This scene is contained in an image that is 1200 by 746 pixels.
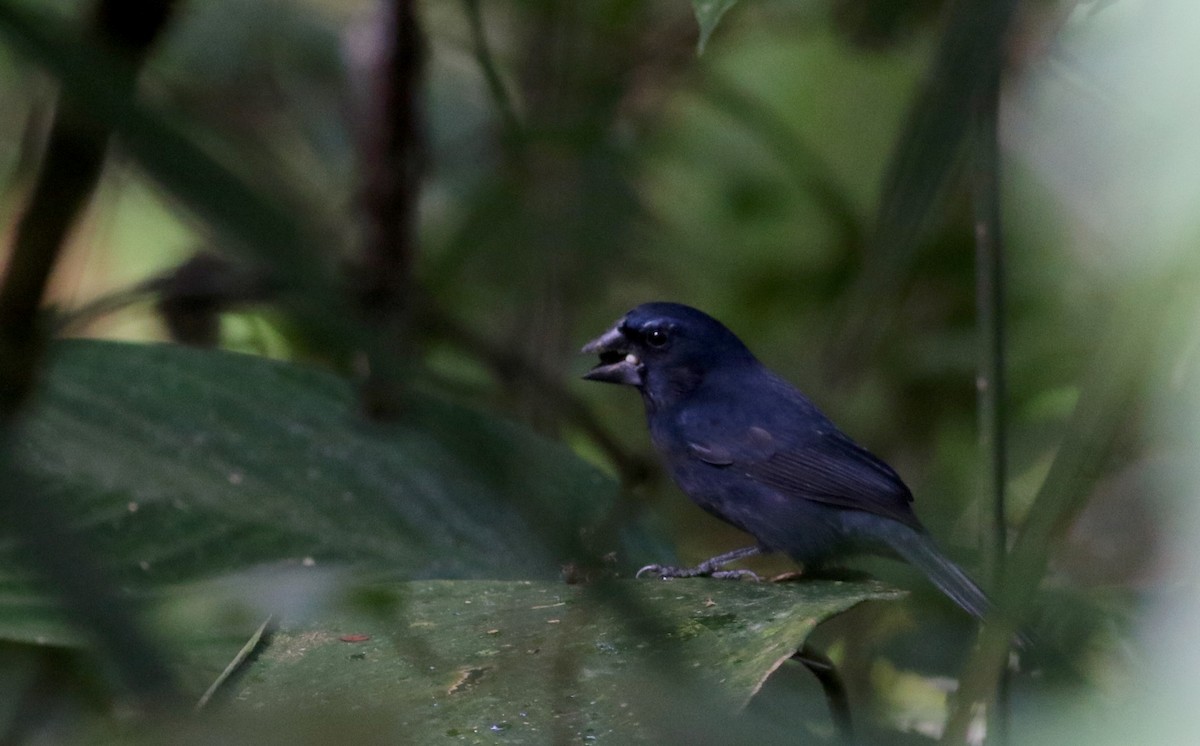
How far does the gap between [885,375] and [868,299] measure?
356cm

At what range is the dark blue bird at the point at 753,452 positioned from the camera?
3.01 m

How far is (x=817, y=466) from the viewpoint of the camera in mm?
3123

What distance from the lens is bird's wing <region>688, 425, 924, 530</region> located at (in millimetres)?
2982

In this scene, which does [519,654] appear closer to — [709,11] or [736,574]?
[709,11]

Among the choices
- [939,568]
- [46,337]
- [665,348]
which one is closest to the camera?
[46,337]

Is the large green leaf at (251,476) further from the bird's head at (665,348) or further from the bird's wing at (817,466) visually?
the bird's head at (665,348)

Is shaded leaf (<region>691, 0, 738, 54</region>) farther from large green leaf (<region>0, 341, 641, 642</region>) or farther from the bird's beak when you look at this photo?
the bird's beak

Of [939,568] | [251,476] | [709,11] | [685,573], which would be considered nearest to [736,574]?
[685,573]

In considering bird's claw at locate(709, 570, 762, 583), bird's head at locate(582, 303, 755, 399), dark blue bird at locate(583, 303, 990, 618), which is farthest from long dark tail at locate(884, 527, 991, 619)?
bird's head at locate(582, 303, 755, 399)

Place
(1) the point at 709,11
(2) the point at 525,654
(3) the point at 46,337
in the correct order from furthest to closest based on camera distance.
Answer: (2) the point at 525,654
(1) the point at 709,11
(3) the point at 46,337

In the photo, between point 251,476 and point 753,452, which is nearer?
point 251,476

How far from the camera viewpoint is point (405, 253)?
12.7 ft

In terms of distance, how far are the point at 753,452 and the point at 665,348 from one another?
413 mm

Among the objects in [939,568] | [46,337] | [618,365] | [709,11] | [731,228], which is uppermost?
[709,11]
